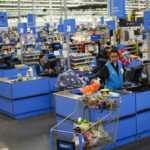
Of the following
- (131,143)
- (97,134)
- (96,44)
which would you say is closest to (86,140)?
(97,134)

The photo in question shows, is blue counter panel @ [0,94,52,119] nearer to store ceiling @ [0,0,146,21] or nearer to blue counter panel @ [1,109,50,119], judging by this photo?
blue counter panel @ [1,109,50,119]

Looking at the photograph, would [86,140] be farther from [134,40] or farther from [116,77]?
[134,40]

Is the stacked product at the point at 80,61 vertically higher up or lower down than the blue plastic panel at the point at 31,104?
higher up

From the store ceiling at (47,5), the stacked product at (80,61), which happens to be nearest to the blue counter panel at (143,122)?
the stacked product at (80,61)

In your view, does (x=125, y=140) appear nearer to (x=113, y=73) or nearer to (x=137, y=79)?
(x=137, y=79)

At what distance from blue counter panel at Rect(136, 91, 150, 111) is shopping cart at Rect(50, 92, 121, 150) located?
0.95 m

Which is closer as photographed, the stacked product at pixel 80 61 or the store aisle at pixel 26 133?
the store aisle at pixel 26 133

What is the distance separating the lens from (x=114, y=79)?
5594 mm

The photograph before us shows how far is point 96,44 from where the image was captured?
17.2 meters

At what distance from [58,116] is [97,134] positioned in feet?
6.46

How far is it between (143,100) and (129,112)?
393 mm

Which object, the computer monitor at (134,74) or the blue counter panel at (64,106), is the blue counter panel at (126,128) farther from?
the blue counter panel at (64,106)

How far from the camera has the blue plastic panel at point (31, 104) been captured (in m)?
7.49

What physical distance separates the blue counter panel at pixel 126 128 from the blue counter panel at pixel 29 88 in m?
3.09
